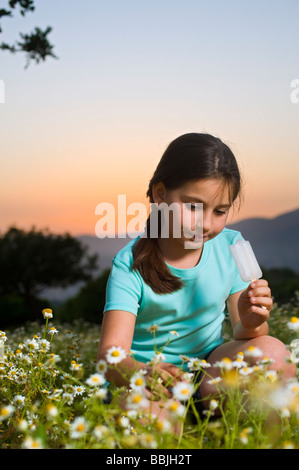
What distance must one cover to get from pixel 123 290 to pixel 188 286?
401 mm

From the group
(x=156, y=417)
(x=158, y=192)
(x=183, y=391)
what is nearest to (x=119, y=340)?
(x=156, y=417)

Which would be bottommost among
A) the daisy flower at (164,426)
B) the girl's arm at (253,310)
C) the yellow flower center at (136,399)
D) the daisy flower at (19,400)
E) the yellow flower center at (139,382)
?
the daisy flower at (19,400)

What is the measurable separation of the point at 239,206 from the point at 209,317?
65 cm

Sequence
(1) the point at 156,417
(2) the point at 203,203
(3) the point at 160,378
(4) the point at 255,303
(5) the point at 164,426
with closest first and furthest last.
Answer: (5) the point at 164,426 → (1) the point at 156,417 → (3) the point at 160,378 → (4) the point at 255,303 → (2) the point at 203,203

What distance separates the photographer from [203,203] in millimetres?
2506

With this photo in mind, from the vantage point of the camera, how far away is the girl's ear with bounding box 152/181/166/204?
2678mm

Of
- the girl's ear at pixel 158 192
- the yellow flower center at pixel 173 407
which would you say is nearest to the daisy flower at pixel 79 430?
the yellow flower center at pixel 173 407

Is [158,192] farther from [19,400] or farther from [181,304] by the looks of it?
→ [19,400]

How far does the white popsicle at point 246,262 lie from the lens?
2.42 metres

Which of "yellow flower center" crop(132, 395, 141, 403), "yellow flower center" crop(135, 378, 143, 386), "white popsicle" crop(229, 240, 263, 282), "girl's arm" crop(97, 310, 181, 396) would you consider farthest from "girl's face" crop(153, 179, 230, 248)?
"yellow flower center" crop(132, 395, 141, 403)

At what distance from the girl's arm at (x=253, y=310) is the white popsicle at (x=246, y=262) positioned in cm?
4

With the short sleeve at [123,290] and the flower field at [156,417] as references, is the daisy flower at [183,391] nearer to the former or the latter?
the flower field at [156,417]
